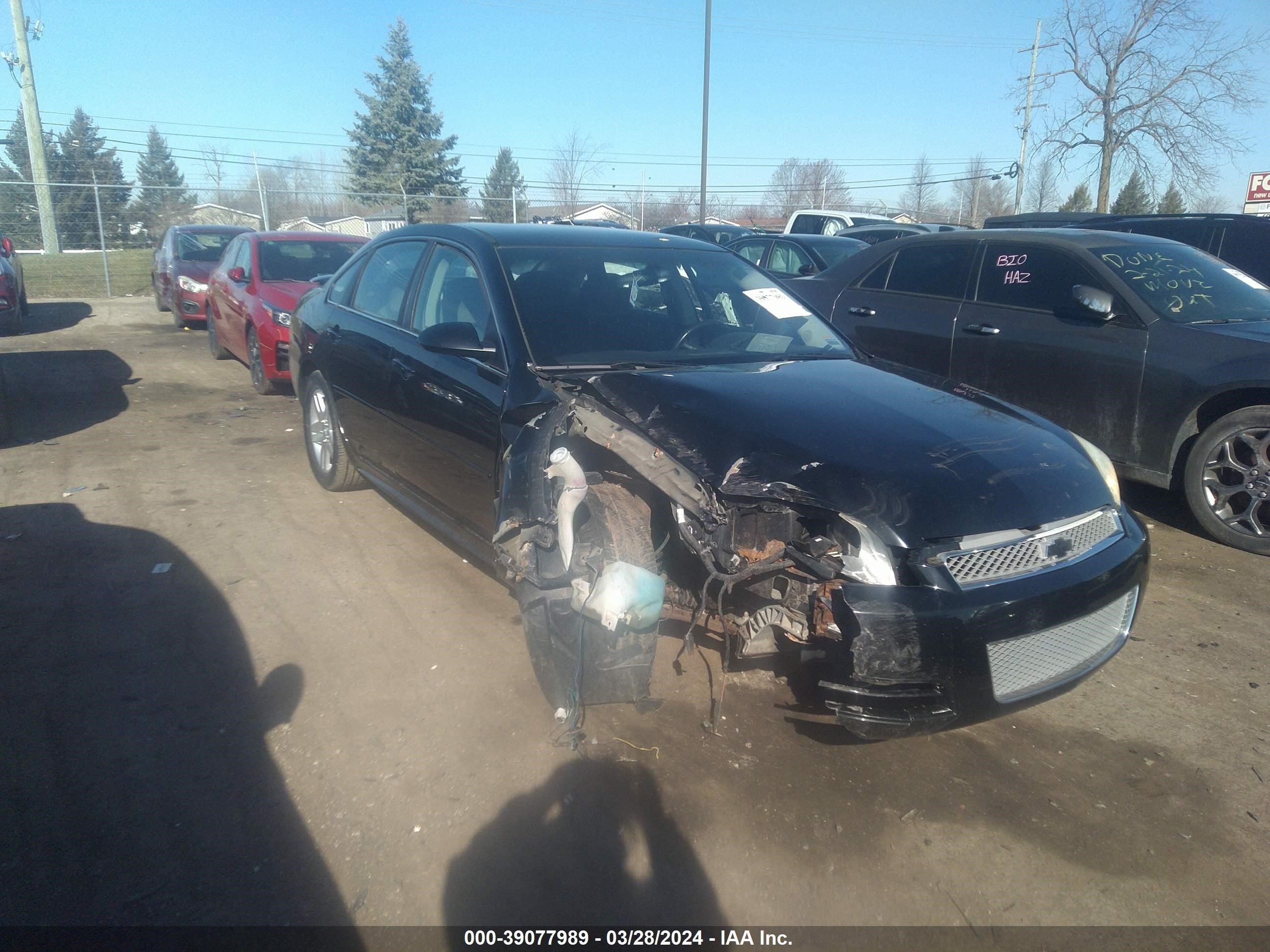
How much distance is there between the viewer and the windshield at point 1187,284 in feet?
17.4

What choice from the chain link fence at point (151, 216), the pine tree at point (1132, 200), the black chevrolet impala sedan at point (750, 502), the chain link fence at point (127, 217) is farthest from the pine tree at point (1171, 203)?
the black chevrolet impala sedan at point (750, 502)

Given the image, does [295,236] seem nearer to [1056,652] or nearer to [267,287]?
[267,287]

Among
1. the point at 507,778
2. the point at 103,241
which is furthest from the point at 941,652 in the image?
the point at 103,241

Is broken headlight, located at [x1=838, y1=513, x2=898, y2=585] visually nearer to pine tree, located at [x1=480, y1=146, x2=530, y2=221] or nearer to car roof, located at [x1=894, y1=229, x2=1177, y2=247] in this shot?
car roof, located at [x1=894, y1=229, x2=1177, y2=247]

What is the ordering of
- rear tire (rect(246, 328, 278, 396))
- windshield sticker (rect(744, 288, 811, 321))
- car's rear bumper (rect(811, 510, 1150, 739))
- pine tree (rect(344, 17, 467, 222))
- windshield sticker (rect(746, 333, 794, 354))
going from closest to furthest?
car's rear bumper (rect(811, 510, 1150, 739)), windshield sticker (rect(746, 333, 794, 354)), windshield sticker (rect(744, 288, 811, 321)), rear tire (rect(246, 328, 278, 396)), pine tree (rect(344, 17, 467, 222))

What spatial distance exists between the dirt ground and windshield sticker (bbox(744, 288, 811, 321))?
1.73m

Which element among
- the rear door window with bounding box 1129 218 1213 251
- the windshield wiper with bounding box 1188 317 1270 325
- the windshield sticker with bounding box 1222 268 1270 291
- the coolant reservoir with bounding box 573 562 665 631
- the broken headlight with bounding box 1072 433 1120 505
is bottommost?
the coolant reservoir with bounding box 573 562 665 631

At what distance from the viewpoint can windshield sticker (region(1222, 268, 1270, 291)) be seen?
18.7 ft

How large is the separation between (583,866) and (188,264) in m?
14.1

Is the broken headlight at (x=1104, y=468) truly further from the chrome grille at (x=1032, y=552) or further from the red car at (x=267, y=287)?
the red car at (x=267, y=287)

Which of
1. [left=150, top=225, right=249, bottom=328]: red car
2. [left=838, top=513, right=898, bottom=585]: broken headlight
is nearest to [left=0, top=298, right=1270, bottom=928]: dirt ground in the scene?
[left=838, top=513, right=898, bottom=585]: broken headlight

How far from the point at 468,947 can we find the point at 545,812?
533mm

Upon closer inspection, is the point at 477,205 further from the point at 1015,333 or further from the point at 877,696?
the point at 877,696

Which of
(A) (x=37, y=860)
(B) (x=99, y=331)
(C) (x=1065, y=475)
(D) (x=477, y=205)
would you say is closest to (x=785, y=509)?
(C) (x=1065, y=475)
